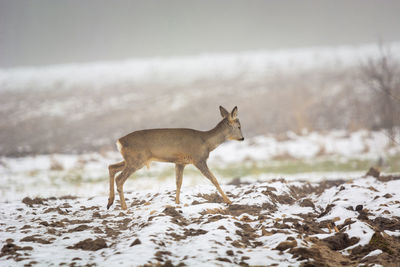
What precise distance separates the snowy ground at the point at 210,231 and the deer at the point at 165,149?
0.76 meters

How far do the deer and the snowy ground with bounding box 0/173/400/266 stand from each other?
76 centimetres

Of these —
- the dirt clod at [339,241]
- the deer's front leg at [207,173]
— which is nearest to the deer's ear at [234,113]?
the deer's front leg at [207,173]

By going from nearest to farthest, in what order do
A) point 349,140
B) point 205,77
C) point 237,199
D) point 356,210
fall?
point 356,210
point 237,199
point 349,140
point 205,77

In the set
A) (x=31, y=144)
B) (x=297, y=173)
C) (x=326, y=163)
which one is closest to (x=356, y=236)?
(x=297, y=173)

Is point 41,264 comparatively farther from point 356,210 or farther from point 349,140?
point 349,140

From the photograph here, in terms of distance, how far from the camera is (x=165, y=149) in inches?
318

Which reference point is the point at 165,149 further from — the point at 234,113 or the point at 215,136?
the point at 234,113

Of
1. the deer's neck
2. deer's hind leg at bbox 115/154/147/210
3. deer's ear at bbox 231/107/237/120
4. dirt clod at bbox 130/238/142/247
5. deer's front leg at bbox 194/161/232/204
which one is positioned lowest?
dirt clod at bbox 130/238/142/247

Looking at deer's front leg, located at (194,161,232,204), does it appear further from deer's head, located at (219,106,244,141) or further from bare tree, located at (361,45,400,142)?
bare tree, located at (361,45,400,142)

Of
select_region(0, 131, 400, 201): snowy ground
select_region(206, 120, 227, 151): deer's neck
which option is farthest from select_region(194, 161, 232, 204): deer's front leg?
select_region(0, 131, 400, 201): snowy ground

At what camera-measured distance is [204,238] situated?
561 cm

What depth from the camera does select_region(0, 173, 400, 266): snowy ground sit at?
16.3ft

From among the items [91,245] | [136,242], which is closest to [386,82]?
[136,242]

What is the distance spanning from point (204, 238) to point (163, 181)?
36.1 ft
